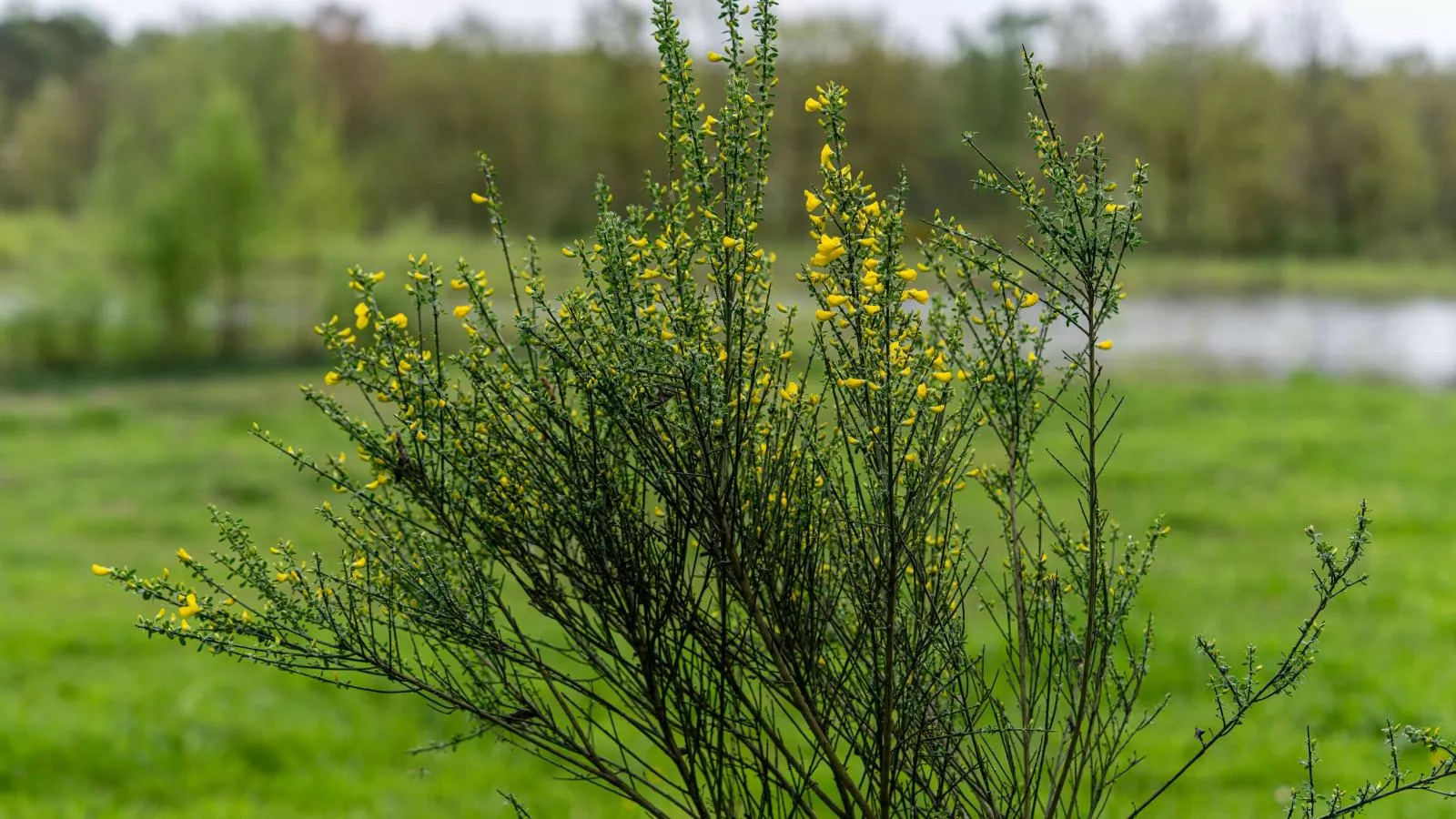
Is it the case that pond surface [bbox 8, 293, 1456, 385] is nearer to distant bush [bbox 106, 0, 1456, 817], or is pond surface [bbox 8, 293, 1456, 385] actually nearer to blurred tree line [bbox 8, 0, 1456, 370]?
blurred tree line [bbox 8, 0, 1456, 370]

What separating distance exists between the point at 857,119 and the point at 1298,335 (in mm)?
17597

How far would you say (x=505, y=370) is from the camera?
2.92 m

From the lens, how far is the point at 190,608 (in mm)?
2428

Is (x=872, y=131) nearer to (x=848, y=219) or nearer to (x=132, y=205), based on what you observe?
(x=132, y=205)

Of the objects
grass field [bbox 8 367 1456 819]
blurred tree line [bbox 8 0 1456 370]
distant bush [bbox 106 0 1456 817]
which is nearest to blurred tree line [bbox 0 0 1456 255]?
blurred tree line [bbox 8 0 1456 370]

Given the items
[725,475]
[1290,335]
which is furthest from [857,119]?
[725,475]

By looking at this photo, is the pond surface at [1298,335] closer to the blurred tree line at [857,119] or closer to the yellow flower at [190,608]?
the blurred tree line at [857,119]

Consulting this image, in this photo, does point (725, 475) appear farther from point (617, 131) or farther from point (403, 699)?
point (617, 131)

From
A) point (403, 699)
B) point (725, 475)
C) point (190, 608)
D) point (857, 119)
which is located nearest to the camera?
point (190, 608)

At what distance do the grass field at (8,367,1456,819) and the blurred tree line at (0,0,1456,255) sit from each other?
23.9 meters

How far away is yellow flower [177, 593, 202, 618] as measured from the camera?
→ 2.43m

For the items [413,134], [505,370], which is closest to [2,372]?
[505,370]

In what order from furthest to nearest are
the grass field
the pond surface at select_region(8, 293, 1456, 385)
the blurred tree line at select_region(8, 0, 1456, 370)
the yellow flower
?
the blurred tree line at select_region(8, 0, 1456, 370)
the pond surface at select_region(8, 293, 1456, 385)
the grass field
the yellow flower

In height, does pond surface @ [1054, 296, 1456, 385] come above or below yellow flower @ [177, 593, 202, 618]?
below
